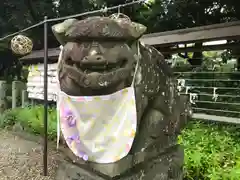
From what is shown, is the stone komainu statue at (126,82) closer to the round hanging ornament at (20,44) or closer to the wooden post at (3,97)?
the round hanging ornament at (20,44)

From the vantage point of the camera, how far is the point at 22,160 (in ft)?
14.7

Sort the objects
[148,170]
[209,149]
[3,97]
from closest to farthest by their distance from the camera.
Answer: [148,170]
[209,149]
[3,97]

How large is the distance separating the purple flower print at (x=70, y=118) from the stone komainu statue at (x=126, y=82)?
0.49 ft

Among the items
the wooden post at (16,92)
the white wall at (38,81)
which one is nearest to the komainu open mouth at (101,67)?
the white wall at (38,81)

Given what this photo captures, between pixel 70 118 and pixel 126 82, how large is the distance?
0.49 m

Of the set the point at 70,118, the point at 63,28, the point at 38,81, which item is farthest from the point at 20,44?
the point at 70,118

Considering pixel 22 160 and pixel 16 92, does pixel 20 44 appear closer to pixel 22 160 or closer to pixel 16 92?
pixel 22 160

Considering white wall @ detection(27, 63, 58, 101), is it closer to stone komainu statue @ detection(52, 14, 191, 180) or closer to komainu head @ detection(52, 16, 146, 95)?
stone komainu statue @ detection(52, 14, 191, 180)

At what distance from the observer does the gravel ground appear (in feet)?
12.7

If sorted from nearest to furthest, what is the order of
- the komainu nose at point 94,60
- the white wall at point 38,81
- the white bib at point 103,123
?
the komainu nose at point 94,60 → the white bib at point 103,123 → the white wall at point 38,81

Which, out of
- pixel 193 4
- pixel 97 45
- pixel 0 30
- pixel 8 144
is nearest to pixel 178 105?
pixel 97 45

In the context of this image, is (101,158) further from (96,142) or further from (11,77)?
(11,77)

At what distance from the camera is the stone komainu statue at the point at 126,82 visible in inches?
66.1

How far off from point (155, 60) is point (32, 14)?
7753 millimetres
